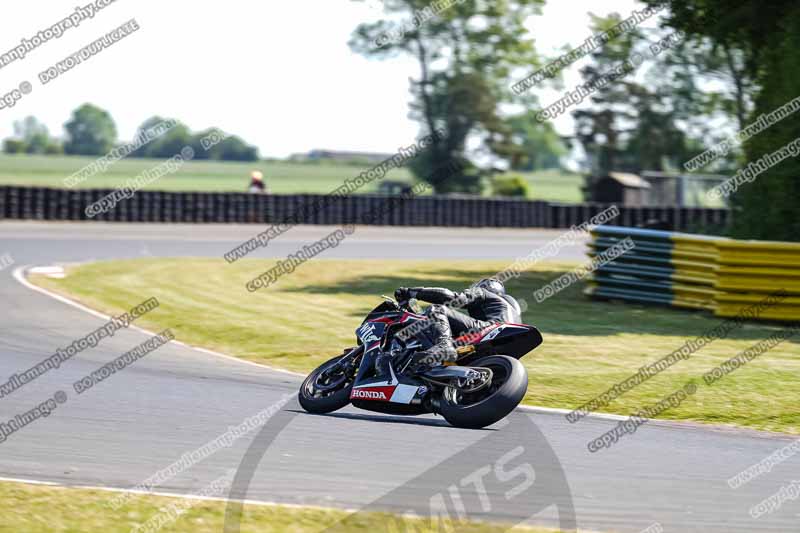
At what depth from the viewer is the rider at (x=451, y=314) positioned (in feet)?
27.5

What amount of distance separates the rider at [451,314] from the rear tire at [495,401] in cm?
29

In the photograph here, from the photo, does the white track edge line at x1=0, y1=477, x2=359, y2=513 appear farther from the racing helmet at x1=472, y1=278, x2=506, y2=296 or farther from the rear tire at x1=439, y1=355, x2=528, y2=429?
the racing helmet at x1=472, y1=278, x2=506, y2=296

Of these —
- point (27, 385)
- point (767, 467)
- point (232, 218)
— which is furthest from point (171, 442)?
point (232, 218)

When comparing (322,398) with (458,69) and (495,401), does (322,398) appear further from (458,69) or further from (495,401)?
(458,69)

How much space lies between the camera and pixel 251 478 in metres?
6.83

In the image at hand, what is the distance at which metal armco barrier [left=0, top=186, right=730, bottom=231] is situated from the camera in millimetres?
32844

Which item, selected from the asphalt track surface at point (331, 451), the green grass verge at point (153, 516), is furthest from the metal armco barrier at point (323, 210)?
the green grass verge at point (153, 516)

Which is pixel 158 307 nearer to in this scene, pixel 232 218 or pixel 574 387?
pixel 574 387

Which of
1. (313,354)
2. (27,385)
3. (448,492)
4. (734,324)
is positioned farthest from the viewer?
(734,324)

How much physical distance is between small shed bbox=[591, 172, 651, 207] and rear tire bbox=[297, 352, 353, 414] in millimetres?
35493

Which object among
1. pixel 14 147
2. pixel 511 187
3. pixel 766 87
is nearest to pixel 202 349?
pixel 766 87

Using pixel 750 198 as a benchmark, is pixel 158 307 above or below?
below

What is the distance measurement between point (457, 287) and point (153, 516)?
1433cm

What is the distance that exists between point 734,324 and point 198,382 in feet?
27.0
